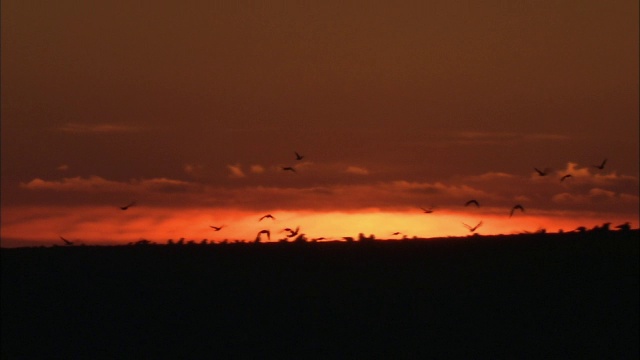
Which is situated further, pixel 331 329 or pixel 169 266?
pixel 169 266

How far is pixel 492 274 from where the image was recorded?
13.9 metres

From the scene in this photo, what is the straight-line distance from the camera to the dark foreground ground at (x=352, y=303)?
44.3ft

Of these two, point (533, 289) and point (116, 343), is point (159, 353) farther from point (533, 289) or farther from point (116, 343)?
point (533, 289)

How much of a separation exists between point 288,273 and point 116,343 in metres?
2.17

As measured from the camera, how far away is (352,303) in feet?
45.0

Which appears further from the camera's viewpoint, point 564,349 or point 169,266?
point 169,266

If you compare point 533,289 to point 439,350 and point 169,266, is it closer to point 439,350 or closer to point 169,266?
point 439,350

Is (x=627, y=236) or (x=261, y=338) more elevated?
(x=627, y=236)

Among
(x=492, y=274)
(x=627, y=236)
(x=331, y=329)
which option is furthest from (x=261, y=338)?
(x=627, y=236)

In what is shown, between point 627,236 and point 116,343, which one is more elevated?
point 627,236

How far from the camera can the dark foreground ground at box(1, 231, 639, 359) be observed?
13.5m

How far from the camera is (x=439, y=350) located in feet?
44.2

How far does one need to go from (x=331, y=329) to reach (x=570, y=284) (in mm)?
2738

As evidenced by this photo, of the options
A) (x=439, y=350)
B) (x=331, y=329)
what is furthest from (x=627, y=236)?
(x=331, y=329)
